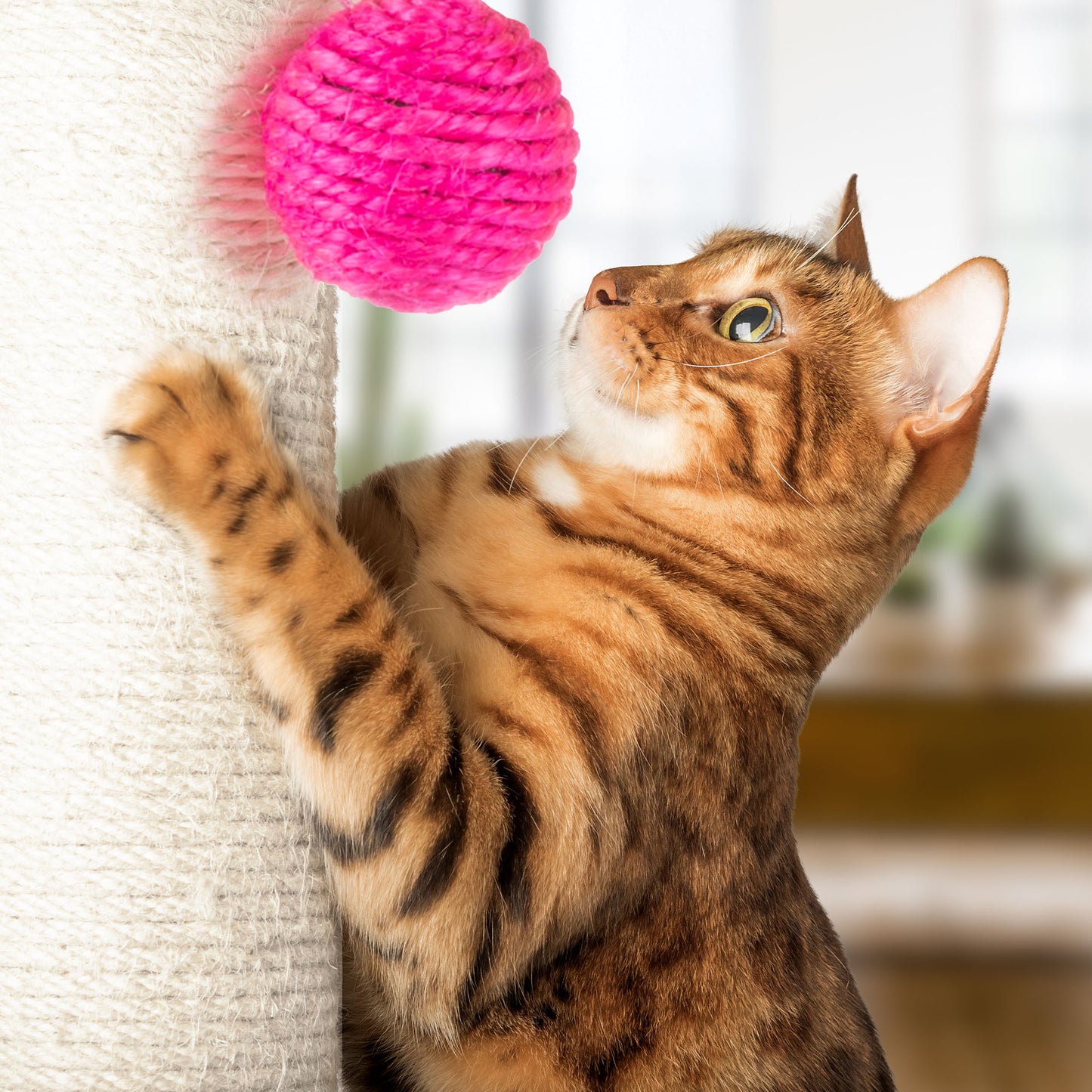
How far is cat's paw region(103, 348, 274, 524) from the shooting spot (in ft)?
2.67

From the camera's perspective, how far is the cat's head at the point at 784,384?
3.53ft

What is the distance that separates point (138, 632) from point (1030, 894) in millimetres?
3323

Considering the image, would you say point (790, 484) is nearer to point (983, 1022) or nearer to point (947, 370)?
point (947, 370)

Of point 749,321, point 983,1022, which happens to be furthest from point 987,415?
point 749,321

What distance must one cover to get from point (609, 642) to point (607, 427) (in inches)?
8.5

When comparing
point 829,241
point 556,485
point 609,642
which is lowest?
point 609,642

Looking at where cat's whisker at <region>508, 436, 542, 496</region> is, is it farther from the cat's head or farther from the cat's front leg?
the cat's front leg

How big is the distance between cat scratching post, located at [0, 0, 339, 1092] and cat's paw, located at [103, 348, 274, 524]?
3cm

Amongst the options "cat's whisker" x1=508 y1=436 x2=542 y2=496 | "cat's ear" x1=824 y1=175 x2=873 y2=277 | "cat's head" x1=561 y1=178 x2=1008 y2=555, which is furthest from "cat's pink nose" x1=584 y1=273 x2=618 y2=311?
"cat's ear" x1=824 y1=175 x2=873 y2=277

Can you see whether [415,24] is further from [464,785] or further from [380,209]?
[464,785]

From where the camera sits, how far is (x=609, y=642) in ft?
3.21

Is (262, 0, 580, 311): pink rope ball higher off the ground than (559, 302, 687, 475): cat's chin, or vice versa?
(262, 0, 580, 311): pink rope ball

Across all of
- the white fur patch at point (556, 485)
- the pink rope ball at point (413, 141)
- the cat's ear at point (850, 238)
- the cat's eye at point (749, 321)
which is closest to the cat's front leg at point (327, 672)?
the pink rope ball at point (413, 141)

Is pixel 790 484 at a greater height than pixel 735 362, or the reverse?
pixel 735 362
